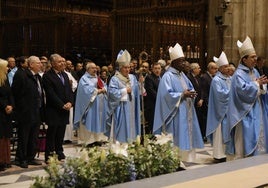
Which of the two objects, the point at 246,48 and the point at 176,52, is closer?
the point at 246,48

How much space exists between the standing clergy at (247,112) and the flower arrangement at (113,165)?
10.6 ft

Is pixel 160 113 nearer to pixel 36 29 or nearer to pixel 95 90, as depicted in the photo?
pixel 95 90

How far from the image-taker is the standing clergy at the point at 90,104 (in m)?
11.2

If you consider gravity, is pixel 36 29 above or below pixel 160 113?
above

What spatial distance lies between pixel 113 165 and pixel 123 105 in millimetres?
5444

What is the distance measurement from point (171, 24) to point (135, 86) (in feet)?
20.7

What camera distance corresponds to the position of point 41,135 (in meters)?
10.4

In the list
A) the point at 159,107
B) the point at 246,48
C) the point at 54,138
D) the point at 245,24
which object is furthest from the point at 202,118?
the point at 246,48

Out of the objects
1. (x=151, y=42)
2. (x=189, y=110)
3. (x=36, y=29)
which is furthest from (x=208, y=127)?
(x=36, y=29)

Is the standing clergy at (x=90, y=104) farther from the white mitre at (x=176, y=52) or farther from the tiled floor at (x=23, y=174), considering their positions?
the white mitre at (x=176, y=52)

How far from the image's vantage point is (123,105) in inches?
372

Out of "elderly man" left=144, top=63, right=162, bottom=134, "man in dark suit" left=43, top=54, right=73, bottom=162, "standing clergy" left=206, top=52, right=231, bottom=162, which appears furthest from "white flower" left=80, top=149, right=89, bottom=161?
"elderly man" left=144, top=63, right=162, bottom=134

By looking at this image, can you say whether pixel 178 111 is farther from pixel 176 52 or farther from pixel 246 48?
pixel 246 48

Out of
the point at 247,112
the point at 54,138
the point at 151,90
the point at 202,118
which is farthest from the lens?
the point at 202,118
